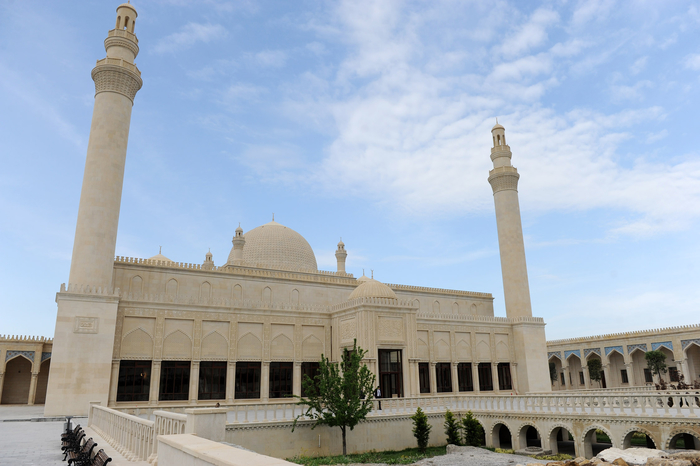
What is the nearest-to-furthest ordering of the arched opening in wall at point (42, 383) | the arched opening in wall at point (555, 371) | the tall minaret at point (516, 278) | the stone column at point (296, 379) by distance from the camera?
the stone column at point (296, 379), the arched opening in wall at point (42, 383), the tall minaret at point (516, 278), the arched opening in wall at point (555, 371)

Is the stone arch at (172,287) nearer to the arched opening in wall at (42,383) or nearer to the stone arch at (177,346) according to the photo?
the stone arch at (177,346)

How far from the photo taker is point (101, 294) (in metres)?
21.4

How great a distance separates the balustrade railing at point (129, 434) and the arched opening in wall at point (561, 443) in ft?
51.8

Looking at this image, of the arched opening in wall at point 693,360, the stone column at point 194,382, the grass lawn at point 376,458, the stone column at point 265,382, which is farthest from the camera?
the arched opening in wall at point 693,360

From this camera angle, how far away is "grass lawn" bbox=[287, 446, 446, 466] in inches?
689

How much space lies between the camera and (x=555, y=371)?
46188 mm

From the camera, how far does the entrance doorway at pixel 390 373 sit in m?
24.6

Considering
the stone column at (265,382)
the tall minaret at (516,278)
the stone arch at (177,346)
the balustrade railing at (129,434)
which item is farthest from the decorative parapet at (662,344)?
the balustrade railing at (129,434)

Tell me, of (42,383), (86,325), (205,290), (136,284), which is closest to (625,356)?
(205,290)

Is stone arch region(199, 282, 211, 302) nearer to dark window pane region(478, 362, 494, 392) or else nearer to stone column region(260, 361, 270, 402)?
stone column region(260, 361, 270, 402)

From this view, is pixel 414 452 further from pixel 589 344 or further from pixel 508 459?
pixel 589 344

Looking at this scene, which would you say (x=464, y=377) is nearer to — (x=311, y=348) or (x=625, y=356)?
(x=311, y=348)

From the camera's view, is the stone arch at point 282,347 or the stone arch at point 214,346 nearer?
the stone arch at point 214,346

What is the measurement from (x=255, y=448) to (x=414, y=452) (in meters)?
6.62
